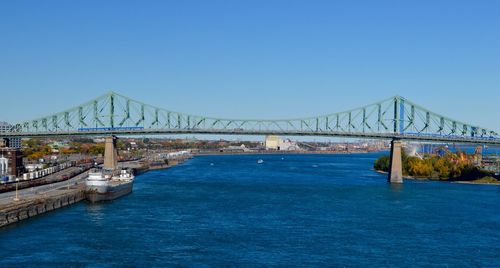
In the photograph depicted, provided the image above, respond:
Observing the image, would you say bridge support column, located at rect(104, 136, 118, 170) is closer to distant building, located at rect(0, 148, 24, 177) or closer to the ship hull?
distant building, located at rect(0, 148, 24, 177)

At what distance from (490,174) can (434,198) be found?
25601mm

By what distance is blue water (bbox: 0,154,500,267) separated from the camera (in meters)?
28.1

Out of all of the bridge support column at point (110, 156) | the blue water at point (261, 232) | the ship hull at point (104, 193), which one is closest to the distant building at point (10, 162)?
the bridge support column at point (110, 156)

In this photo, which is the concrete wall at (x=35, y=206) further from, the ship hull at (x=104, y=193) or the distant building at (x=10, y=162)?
the distant building at (x=10, y=162)

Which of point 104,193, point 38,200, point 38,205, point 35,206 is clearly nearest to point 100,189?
point 104,193

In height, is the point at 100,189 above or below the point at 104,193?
above

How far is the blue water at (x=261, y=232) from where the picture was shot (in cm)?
2814

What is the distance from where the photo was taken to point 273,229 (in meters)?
35.7

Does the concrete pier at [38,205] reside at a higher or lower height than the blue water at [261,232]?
higher

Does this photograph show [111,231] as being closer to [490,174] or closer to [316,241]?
[316,241]

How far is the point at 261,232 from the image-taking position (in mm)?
34688

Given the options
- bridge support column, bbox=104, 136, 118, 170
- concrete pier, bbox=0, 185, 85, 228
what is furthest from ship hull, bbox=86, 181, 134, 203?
bridge support column, bbox=104, 136, 118, 170

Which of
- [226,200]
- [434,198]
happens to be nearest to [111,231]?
[226,200]

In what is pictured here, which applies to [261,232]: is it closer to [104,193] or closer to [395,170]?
[104,193]
